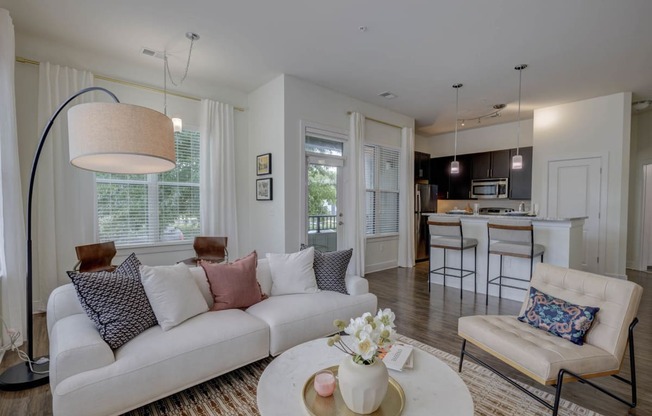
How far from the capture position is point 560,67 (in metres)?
4.11

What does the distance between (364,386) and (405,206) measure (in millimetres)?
5273

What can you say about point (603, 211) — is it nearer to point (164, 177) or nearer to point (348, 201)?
point (348, 201)

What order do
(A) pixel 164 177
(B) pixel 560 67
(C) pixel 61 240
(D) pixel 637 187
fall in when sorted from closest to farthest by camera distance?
(C) pixel 61 240, (B) pixel 560 67, (A) pixel 164 177, (D) pixel 637 187

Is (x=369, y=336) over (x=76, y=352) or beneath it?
over

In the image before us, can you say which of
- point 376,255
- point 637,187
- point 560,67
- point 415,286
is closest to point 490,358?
point 415,286

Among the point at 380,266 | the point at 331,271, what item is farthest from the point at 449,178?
the point at 331,271

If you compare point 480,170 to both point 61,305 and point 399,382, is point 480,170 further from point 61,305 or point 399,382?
point 61,305

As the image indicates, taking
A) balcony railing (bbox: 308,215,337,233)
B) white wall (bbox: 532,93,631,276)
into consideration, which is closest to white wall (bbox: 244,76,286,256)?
balcony railing (bbox: 308,215,337,233)

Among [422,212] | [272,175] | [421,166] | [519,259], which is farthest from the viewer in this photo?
[421,166]

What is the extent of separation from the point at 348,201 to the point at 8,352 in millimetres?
4300

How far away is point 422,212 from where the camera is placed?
6828 mm

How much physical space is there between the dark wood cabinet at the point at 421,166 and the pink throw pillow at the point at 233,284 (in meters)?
5.34

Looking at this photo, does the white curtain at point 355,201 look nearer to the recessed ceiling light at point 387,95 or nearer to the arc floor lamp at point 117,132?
the recessed ceiling light at point 387,95

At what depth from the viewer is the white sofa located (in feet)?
5.25
